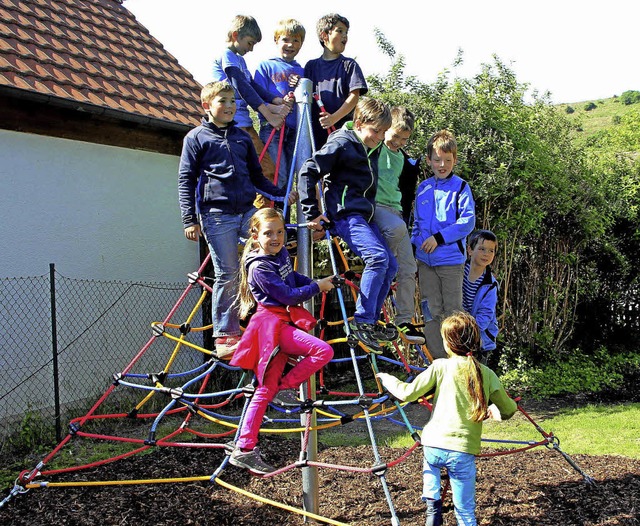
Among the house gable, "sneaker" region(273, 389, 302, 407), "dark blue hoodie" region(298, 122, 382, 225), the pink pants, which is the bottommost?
"sneaker" region(273, 389, 302, 407)

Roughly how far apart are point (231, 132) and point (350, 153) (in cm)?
79

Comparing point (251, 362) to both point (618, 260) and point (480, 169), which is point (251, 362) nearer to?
point (480, 169)

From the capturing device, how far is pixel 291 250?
464 centimetres

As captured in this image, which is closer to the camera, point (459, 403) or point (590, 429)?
point (459, 403)

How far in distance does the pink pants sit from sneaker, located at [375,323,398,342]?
35 cm

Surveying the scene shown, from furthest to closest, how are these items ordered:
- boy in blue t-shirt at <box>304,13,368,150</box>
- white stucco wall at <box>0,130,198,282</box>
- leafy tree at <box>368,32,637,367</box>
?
A: leafy tree at <box>368,32,637,367</box> < white stucco wall at <box>0,130,198,282</box> < boy in blue t-shirt at <box>304,13,368,150</box>

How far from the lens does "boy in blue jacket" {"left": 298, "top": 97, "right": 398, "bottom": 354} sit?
3.78m

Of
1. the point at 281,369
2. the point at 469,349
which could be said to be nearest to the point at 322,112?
the point at 281,369

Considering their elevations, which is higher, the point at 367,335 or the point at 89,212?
the point at 89,212

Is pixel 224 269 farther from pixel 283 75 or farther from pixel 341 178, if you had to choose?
pixel 283 75

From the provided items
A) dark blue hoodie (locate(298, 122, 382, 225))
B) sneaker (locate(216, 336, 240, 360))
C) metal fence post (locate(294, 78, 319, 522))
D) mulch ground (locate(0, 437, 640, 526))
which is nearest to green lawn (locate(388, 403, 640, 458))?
mulch ground (locate(0, 437, 640, 526))

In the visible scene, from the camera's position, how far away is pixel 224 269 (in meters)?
4.04

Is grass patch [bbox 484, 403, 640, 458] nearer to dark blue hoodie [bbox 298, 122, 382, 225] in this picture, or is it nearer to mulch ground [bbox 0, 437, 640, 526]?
mulch ground [bbox 0, 437, 640, 526]

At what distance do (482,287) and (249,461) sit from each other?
2.10 metres
